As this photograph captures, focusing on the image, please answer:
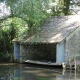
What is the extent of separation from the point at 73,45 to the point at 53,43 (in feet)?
6.98

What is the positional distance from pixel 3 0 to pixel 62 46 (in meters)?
11.4

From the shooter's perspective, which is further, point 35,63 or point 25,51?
point 25,51

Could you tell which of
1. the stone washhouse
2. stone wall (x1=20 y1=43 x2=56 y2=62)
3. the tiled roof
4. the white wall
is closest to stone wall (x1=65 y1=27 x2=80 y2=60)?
the stone washhouse

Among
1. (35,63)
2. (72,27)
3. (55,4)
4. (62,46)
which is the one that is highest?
(55,4)

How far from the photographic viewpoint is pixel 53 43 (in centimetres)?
2653

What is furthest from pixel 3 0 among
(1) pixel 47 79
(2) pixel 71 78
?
(2) pixel 71 78

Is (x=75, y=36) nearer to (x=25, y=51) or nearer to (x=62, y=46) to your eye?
(x=62, y=46)

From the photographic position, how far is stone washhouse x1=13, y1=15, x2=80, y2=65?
25.7 meters

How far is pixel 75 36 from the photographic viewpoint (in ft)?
87.9

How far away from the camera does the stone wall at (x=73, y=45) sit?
26.0 metres

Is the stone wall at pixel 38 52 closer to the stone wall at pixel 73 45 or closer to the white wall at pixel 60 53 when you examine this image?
the stone wall at pixel 73 45

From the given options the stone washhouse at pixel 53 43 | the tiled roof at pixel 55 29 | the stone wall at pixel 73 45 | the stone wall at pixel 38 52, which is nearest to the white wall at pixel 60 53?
the stone washhouse at pixel 53 43

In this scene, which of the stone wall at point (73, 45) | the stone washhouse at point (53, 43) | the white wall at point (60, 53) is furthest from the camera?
the stone wall at point (73, 45)

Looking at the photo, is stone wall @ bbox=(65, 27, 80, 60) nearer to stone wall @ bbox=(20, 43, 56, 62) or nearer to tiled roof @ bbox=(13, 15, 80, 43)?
tiled roof @ bbox=(13, 15, 80, 43)
